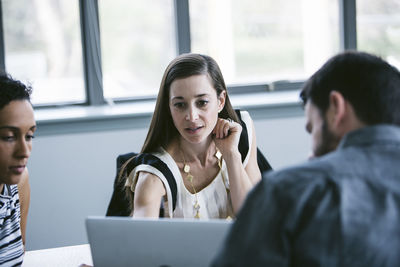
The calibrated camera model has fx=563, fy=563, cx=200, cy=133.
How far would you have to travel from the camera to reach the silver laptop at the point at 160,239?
1.12 metres

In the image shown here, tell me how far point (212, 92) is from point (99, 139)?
1.22 meters

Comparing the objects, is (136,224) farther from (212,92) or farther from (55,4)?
(55,4)

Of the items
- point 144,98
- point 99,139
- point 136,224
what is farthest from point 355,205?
point 144,98

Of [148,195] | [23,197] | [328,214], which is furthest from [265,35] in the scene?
[328,214]

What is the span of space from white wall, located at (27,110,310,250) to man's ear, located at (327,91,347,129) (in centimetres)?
212

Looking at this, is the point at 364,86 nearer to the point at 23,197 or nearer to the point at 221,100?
the point at 221,100

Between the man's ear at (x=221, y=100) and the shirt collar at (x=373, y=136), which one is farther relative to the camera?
the man's ear at (x=221, y=100)

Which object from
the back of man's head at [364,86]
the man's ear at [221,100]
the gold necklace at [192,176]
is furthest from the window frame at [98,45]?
the back of man's head at [364,86]

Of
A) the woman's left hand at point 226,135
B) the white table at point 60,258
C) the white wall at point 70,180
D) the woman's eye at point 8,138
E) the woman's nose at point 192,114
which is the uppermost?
the woman's eye at point 8,138

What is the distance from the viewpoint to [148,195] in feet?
5.61

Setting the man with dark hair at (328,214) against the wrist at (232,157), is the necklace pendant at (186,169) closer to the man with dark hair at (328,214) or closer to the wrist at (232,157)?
the wrist at (232,157)

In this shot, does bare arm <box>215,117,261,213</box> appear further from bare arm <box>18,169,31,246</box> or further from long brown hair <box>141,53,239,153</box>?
bare arm <box>18,169,31,246</box>

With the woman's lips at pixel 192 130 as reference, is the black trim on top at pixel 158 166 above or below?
below

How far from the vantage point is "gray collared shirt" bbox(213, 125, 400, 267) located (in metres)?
0.81
